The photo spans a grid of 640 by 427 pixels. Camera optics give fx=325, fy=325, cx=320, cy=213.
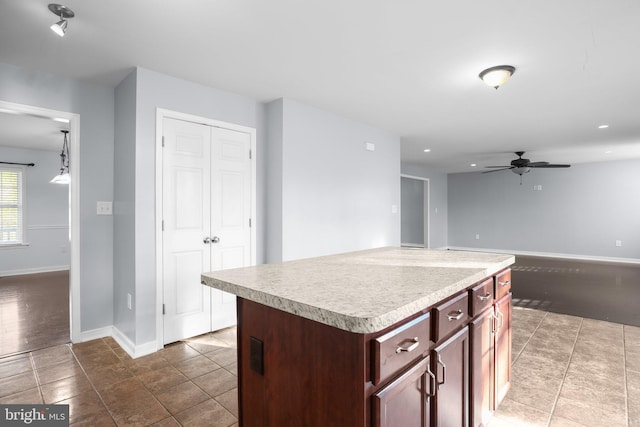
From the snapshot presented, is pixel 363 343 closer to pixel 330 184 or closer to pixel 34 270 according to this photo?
pixel 330 184

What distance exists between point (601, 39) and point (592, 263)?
23.6 ft

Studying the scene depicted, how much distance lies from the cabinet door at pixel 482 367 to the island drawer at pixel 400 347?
1.57 ft

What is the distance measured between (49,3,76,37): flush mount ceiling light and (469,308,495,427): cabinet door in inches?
110

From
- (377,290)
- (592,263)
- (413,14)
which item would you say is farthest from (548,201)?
(377,290)

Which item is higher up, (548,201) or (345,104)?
(345,104)

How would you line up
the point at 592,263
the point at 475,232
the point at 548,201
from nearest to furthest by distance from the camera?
the point at 592,263 < the point at 548,201 < the point at 475,232

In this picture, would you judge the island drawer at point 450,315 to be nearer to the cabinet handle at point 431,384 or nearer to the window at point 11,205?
the cabinet handle at point 431,384

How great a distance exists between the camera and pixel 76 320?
117 inches

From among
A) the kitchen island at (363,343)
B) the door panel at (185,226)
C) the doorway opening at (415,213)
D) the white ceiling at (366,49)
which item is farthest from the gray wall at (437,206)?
the kitchen island at (363,343)

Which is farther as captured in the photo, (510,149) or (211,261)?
(510,149)

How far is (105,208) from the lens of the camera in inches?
123

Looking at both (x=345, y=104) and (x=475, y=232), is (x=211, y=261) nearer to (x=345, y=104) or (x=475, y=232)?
(x=345, y=104)

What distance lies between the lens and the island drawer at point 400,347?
0.90 metres

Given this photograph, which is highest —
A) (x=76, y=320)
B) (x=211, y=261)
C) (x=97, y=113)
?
(x=97, y=113)
